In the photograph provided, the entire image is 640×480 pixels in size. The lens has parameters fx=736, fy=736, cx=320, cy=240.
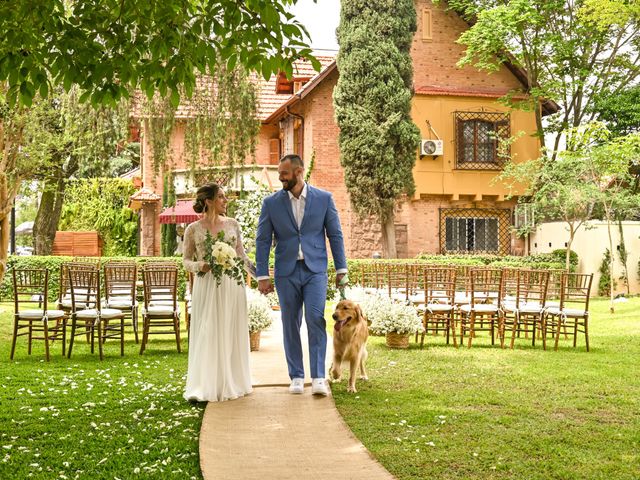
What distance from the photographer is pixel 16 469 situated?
521cm

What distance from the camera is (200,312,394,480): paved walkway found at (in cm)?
504

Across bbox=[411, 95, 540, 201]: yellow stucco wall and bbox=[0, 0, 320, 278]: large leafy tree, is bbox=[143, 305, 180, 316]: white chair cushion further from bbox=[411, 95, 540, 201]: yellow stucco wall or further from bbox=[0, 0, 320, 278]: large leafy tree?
bbox=[411, 95, 540, 201]: yellow stucco wall

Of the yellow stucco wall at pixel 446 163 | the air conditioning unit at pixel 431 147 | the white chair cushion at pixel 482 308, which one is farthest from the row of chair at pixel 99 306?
the yellow stucco wall at pixel 446 163

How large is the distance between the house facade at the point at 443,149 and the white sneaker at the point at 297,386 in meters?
18.2

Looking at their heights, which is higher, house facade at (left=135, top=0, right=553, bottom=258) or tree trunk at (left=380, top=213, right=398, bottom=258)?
house facade at (left=135, top=0, right=553, bottom=258)

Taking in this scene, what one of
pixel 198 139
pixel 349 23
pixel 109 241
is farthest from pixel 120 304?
pixel 109 241

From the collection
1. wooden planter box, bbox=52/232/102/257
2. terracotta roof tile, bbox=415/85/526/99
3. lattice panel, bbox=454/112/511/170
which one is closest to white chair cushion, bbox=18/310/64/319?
terracotta roof tile, bbox=415/85/526/99

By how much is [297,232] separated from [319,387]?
61.4 inches

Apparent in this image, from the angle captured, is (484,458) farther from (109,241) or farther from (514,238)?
(109,241)

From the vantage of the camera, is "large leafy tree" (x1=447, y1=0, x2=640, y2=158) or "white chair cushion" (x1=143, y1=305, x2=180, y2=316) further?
"large leafy tree" (x1=447, y1=0, x2=640, y2=158)

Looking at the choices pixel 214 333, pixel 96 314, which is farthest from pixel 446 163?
pixel 214 333

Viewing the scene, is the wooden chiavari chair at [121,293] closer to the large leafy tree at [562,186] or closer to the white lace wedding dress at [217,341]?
the white lace wedding dress at [217,341]

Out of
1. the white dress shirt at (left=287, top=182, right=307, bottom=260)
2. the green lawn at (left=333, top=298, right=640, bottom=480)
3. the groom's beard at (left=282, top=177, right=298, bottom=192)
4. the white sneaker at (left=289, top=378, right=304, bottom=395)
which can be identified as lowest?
the green lawn at (left=333, top=298, right=640, bottom=480)

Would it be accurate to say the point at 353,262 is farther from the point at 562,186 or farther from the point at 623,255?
the point at 623,255
